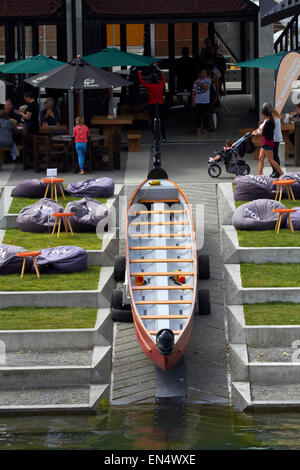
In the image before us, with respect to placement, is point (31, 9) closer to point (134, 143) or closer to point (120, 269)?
point (134, 143)

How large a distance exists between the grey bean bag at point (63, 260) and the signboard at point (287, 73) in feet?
29.7

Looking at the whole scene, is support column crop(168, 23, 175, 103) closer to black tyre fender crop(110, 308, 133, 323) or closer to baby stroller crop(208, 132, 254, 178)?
baby stroller crop(208, 132, 254, 178)

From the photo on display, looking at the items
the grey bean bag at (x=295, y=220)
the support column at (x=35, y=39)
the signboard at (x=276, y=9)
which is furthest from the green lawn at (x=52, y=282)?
the support column at (x=35, y=39)

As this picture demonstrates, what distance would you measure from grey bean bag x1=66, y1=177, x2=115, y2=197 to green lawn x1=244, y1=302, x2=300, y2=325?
5.39 metres

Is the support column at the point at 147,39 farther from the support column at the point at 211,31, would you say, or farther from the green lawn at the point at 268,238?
the green lawn at the point at 268,238

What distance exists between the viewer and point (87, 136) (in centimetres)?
2386

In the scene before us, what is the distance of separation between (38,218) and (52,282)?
242 centimetres

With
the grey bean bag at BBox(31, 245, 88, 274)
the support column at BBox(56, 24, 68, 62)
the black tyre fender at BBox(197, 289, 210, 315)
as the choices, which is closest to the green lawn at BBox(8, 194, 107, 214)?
the grey bean bag at BBox(31, 245, 88, 274)

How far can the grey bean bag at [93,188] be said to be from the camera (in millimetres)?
21562

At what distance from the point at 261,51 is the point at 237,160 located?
5455 millimetres

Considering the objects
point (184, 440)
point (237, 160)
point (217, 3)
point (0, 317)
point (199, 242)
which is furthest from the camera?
point (217, 3)

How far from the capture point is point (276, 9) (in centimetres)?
2548

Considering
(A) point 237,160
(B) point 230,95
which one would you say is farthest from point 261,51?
(B) point 230,95

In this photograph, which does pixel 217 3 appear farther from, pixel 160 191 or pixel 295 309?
pixel 295 309
